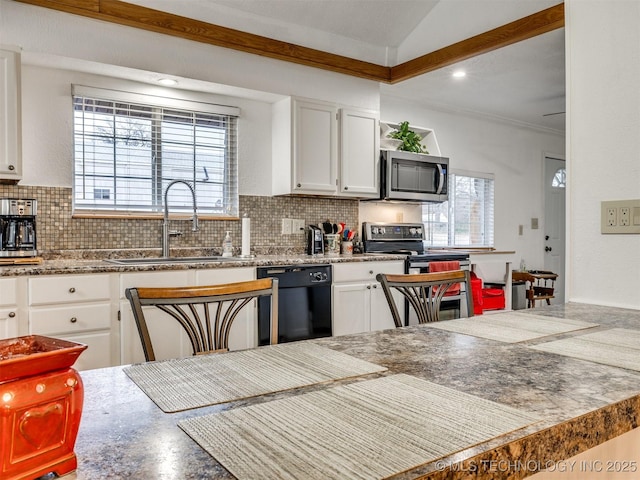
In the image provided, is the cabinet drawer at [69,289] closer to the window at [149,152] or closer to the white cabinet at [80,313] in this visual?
the white cabinet at [80,313]

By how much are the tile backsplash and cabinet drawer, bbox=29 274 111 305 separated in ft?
2.09

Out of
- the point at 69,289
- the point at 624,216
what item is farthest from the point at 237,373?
the point at 69,289

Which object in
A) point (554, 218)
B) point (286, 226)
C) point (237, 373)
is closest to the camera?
point (237, 373)

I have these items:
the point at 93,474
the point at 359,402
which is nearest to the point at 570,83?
the point at 359,402

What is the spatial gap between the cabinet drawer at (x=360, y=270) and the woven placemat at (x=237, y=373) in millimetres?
2435

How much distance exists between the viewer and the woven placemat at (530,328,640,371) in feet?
3.20

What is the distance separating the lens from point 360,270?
3.63m

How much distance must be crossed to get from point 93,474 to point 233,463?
0.15 meters

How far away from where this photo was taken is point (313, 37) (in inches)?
151

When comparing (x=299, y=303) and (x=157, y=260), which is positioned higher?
(x=157, y=260)

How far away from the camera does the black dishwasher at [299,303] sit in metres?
3.19

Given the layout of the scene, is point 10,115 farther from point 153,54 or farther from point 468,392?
point 468,392

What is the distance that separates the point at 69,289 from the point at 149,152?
1.30 metres

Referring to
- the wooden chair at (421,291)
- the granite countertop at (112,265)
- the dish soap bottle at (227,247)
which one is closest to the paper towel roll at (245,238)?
the dish soap bottle at (227,247)
